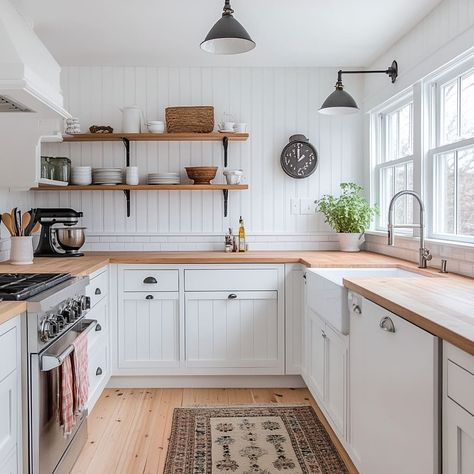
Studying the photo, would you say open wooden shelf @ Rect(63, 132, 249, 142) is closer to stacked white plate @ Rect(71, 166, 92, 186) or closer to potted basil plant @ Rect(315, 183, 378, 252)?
stacked white plate @ Rect(71, 166, 92, 186)

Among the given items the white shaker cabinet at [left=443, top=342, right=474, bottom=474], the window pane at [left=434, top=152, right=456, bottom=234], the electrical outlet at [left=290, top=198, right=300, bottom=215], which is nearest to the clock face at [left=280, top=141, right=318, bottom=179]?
the electrical outlet at [left=290, top=198, right=300, bottom=215]

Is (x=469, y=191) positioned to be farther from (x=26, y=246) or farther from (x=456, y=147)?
(x=26, y=246)

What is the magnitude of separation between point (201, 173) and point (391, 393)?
2370 mm

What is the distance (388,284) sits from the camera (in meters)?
2.11

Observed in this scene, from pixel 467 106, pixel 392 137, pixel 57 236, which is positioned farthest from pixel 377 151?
pixel 57 236

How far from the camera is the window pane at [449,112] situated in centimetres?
275

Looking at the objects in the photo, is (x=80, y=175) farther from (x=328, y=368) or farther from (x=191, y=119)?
(x=328, y=368)

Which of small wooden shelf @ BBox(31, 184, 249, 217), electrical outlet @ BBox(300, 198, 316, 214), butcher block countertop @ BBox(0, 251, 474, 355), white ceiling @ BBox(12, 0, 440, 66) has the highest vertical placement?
white ceiling @ BBox(12, 0, 440, 66)

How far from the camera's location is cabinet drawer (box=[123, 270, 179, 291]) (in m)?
3.39

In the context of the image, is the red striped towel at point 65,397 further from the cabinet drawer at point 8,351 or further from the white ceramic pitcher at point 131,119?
the white ceramic pitcher at point 131,119

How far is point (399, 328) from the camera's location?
1.66m

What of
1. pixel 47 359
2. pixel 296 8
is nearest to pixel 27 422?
pixel 47 359

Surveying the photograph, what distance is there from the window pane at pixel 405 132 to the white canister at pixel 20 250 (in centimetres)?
251

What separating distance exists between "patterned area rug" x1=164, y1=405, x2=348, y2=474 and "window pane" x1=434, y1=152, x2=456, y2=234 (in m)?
1.34
